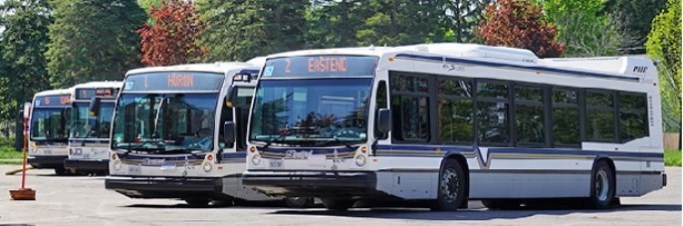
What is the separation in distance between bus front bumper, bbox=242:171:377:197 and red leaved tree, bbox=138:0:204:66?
5148 centimetres

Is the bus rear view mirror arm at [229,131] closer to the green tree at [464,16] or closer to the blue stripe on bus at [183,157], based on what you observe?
the blue stripe on bus at [183,157]

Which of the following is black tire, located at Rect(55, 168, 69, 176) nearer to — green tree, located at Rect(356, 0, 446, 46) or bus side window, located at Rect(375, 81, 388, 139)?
bus side window, located at Rect(375, 81, 388, 139)

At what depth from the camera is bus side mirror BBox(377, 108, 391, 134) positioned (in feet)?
69.7

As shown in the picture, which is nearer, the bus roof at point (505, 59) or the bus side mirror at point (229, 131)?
the bus roof at point (505, 59)

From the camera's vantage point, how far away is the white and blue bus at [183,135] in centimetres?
2486

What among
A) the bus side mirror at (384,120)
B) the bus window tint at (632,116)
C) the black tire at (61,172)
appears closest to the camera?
the bus side mirror at (384,120)

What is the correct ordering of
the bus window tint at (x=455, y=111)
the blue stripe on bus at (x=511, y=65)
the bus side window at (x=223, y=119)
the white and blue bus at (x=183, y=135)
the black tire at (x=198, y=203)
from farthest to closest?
the black tire at (x=198, y=203) → the bus side window at (x=223, y=119) → the white and blue bus at (x=183, y=135) → the bus window tint at (x=455, y=111) → the blue stripe on bus at (x=511, y=65)

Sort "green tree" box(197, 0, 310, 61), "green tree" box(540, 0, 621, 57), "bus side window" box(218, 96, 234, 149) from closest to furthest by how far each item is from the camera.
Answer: "bus side window" box(218, 96, 234, 149), "green tree" box(197, 0, 310, 61), "green tree" box(540, 0, 621, 57)

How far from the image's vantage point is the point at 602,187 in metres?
26.8

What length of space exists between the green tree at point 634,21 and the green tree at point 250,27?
24.9 metres

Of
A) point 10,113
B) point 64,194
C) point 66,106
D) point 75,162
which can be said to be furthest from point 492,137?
point 10,113

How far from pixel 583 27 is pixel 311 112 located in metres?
77.6

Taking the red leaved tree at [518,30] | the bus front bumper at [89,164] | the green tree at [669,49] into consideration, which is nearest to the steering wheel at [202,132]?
the bus front bumper at [89,164]

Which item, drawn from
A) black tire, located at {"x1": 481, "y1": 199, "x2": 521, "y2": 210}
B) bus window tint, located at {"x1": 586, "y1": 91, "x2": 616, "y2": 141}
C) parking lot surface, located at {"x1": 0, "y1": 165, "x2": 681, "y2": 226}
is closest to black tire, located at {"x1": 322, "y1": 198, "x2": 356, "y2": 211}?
parking lot surface, located at {"x1": 0, "y1": 165, "x2": 681, "y2": 226}
